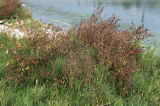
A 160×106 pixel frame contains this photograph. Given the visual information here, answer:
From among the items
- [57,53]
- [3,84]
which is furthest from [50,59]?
[3,84]

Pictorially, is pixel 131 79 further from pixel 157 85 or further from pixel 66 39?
pixel 66 39

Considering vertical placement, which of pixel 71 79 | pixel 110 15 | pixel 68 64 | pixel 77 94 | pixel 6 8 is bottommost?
pixel 77 94

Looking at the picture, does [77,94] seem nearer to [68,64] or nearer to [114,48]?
[68,64]

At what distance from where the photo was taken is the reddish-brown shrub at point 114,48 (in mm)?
3258

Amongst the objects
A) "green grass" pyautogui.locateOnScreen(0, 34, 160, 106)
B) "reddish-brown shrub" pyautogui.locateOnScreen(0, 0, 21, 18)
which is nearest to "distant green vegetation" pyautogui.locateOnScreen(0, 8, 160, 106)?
"green grass" pyautogui.locateOnScreen(0, 34, 160, 106)

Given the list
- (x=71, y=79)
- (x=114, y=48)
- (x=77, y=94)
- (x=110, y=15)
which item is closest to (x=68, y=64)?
(x=71, y=79)

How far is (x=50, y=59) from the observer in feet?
12.2

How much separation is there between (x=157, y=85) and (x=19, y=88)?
237 centimetres

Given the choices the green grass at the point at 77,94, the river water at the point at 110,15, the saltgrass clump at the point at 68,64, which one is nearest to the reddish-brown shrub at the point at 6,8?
the river water at the point at 110,15

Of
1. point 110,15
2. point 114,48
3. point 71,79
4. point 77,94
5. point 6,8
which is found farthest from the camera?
point 110,15

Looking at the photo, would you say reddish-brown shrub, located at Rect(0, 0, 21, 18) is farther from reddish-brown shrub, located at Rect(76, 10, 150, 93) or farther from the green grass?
the green grass

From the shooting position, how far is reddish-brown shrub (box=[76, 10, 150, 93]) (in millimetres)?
3258

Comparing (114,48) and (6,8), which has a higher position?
(6,8)

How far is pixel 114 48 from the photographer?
393 cm
